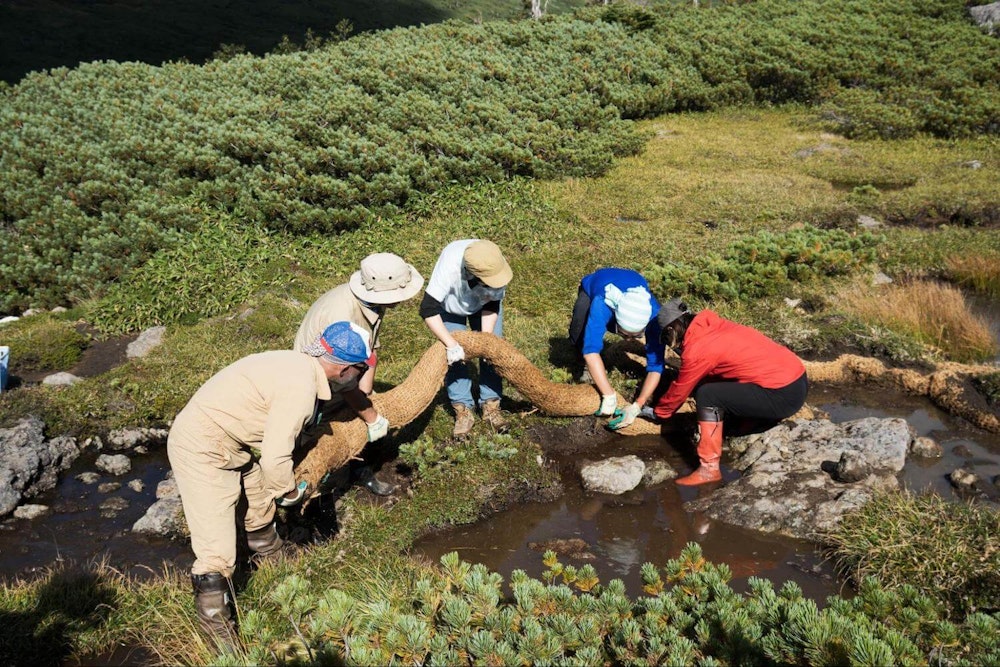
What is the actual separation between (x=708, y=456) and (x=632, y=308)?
60.0 inches

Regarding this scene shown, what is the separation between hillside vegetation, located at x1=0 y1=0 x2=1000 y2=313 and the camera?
34.8 ft

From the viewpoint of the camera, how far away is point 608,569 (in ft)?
17.7

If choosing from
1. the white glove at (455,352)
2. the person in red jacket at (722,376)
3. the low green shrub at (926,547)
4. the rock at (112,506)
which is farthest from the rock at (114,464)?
the low green shrub at (926,547)

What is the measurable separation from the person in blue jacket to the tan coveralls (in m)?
2.70

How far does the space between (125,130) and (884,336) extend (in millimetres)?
11844

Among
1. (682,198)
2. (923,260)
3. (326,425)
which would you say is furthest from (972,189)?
(326,425)

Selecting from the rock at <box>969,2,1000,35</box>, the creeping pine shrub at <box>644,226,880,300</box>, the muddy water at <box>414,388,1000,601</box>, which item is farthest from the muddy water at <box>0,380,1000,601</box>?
the rock at <box>969,2,1000,35</box>

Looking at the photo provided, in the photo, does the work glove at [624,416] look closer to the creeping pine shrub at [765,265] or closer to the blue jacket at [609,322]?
the blue jacket at [609,322]

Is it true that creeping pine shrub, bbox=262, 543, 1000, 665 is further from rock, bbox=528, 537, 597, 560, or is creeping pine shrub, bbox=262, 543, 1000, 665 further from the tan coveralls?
rock, bbox=528, 537, 597, 560

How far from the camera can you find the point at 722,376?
20.5 ft

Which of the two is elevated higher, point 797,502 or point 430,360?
point 430,360

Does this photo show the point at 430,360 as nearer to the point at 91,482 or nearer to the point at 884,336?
the point at 91,482

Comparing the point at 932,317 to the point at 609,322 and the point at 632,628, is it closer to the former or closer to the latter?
the point at 609,322

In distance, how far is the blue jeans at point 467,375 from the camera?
6.70 metres
